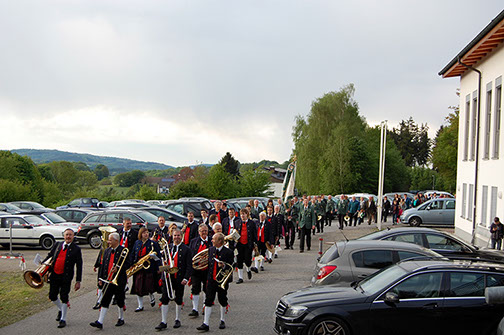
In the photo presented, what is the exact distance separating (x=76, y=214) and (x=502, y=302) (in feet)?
69.9

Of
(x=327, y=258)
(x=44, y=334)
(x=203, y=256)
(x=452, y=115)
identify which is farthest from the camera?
(x=452, y=115)

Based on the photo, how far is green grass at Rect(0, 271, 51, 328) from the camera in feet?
33.5

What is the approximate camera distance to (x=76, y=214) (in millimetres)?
24266

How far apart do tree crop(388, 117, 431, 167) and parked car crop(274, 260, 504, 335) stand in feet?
367

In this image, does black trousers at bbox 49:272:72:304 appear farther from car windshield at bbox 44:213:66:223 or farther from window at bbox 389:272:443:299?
car windshield at bbox 44:213:66:223

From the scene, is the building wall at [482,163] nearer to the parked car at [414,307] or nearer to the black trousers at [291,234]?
the black trousers at [291,234]

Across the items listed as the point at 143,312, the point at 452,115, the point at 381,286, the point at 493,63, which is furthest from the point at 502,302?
the point at 452,115

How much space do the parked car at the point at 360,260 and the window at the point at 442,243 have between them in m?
2.30

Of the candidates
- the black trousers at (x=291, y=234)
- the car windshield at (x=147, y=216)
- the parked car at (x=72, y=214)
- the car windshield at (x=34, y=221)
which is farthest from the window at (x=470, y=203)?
the car windshield at (x=34, y=221)

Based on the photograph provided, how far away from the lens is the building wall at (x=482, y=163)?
20.6m

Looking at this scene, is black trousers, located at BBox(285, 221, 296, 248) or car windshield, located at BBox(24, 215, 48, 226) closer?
black trousers, located at BBox(285, 221, 296, 248)

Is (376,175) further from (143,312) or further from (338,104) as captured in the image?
(143,312)

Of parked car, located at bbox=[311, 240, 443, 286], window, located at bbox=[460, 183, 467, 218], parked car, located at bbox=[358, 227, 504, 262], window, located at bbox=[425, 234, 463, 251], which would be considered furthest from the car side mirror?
window, located at bbox=[460, 183, 467, 218]

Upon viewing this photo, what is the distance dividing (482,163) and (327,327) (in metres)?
18.7
